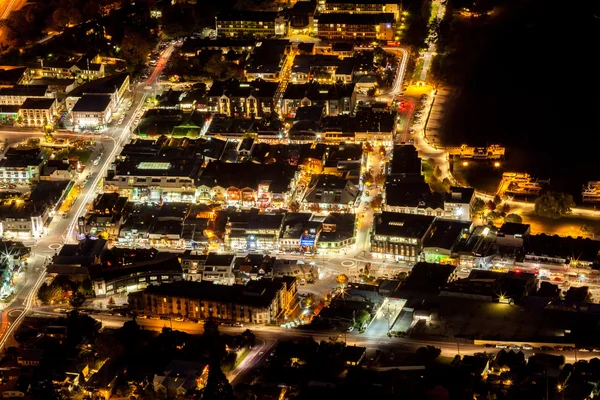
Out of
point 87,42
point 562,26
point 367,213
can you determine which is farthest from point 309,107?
point 562,26

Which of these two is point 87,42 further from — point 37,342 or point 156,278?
point 37,342

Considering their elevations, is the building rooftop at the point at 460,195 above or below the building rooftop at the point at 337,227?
above

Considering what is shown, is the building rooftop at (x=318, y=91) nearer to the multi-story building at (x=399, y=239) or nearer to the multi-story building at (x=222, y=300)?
the multi-story building at (x=399, y=239)

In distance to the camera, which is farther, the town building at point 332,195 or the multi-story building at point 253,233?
the town building at point 332,195

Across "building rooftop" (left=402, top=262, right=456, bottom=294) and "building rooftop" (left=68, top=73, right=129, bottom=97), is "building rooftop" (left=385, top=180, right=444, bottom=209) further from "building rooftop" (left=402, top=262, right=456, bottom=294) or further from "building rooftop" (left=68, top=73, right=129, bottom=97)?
"building rooftop" (left=68, top=73, right=129, bottom=97)

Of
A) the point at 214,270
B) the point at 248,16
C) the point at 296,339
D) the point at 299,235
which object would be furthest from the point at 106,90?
the point at 296,339

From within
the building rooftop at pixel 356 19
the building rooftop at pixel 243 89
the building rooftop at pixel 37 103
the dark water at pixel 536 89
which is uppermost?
the building rooftop at pixel 356 19

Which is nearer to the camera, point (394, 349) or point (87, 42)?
point (394, 349)

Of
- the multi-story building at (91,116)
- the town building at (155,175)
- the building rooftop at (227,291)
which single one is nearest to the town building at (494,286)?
the building rooftop at (227,291)
